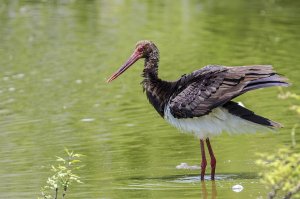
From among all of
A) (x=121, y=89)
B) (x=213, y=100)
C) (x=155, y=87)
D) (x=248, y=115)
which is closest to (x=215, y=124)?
(x=213, y=100)

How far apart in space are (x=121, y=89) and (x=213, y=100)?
6.31 meters

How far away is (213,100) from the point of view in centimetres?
966

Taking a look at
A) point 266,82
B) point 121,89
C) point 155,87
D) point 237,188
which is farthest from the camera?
point 121,89

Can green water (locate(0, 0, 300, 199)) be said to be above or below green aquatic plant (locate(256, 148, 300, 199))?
below

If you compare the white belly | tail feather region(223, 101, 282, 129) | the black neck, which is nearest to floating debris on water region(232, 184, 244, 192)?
tail feather region(223, 101, 282, 129)

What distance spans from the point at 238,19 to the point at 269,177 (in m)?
18.6

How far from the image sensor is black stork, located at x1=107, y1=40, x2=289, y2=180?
30.8 ft

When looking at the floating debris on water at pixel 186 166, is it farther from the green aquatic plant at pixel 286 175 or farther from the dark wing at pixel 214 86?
the green aquatic plant at pixel 286 175

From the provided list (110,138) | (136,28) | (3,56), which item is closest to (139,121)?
(110,138)

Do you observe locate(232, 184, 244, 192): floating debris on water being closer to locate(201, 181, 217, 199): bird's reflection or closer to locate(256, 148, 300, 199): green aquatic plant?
locate(201, 181, 217, 199): bird's reflection

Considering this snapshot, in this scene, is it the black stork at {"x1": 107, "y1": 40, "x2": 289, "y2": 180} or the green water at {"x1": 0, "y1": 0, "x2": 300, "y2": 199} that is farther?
the green water at {"x1": 0, "y1": 0, "x2": 300, "y2": 199}

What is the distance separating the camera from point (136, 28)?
75.6 ft

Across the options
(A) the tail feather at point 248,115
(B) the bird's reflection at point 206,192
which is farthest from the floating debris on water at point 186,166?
(A) the tail feather at point 248,115

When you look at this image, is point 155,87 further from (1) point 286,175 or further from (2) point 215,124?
(1) point 286,175
